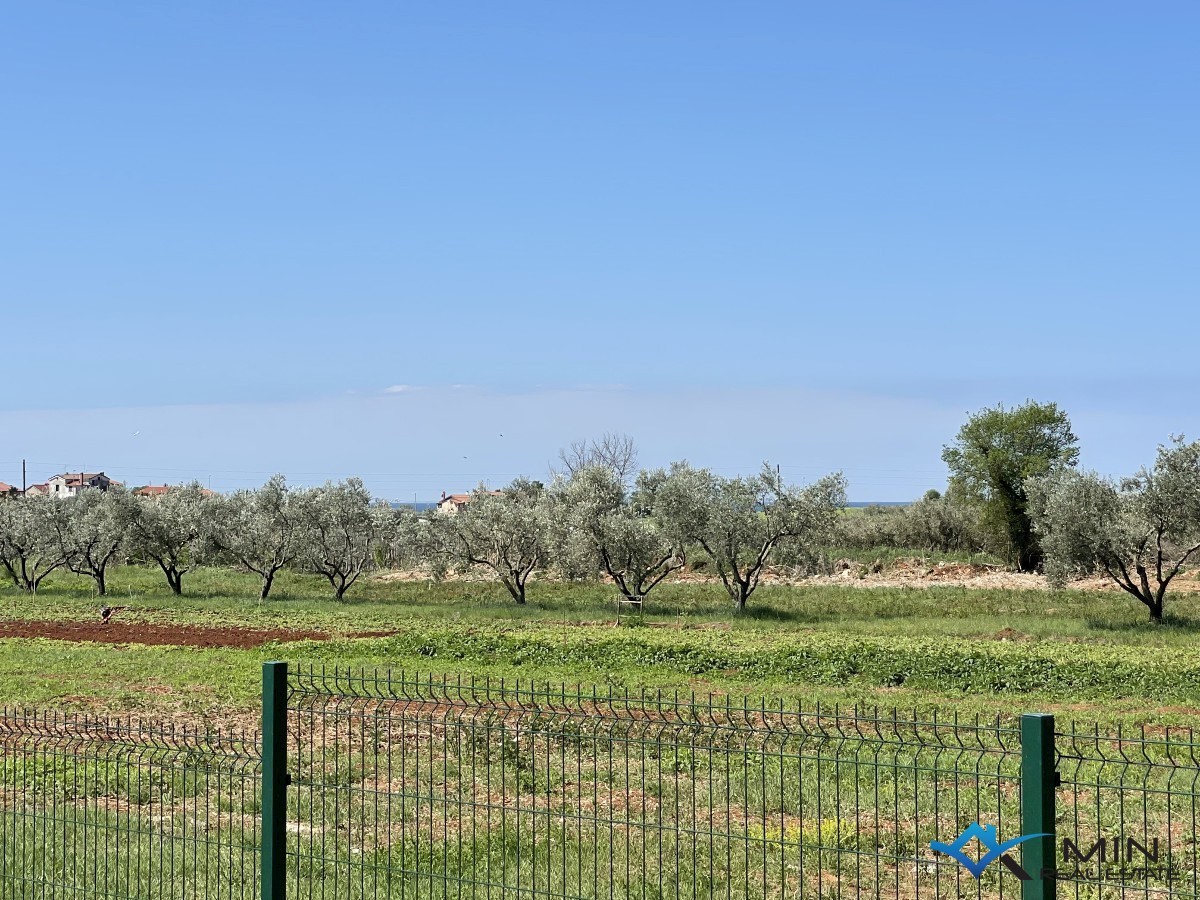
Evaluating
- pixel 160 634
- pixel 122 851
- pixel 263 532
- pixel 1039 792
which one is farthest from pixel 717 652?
pixel 263 532

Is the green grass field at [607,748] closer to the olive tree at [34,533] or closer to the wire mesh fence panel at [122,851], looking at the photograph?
the wire mesh fence panel at [122,851]

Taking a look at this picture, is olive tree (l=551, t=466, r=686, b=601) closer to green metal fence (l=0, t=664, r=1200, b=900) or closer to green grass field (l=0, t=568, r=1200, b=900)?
green grass field (l=0, t=568, r=1200, b=900)

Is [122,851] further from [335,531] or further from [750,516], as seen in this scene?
[335,531]

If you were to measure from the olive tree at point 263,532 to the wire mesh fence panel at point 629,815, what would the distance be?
4500 centimetres

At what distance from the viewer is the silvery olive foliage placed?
60.1 metres

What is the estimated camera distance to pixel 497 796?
1323 centimetres

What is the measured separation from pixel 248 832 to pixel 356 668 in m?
17.7

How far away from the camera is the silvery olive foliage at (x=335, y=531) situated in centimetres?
6006

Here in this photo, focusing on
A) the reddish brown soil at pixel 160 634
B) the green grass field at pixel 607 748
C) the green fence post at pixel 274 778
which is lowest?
the reddish brown soil at pixel 160 634

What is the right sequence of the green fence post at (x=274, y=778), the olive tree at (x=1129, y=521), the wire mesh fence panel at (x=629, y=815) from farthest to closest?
the olive tree at (x=1129, y=521) < the wire mesh fence panel at (x=629, y=815) < the green fence post at (x=274, y=778)

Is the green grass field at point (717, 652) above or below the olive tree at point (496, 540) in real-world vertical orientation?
below

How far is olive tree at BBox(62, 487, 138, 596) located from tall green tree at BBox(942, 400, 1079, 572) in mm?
53000

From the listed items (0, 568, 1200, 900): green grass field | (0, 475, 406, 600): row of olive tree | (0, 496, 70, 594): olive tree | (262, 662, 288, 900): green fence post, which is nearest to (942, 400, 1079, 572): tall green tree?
(0, 568, 1200, 900): green grass field

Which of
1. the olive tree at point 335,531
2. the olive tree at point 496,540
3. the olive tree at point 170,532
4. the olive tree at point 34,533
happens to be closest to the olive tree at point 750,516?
the olive tree at point 496,540
